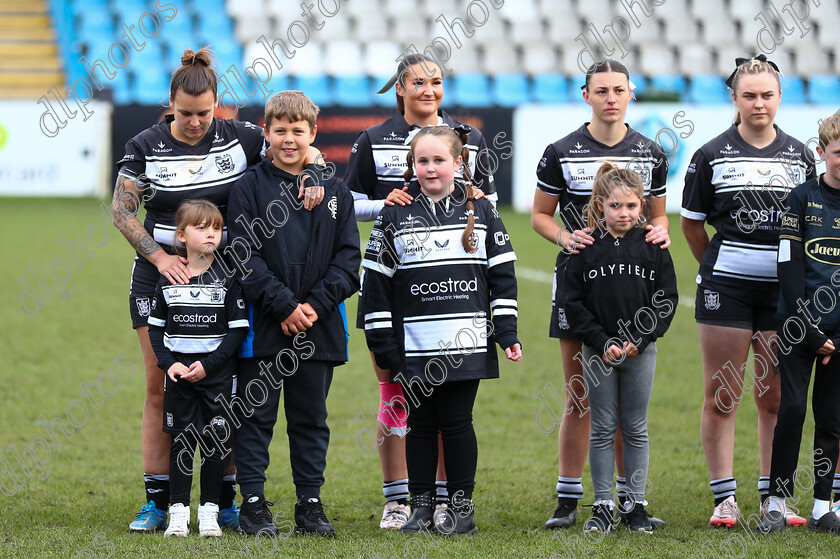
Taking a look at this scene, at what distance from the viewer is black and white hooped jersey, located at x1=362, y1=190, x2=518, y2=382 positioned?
4.15 meters

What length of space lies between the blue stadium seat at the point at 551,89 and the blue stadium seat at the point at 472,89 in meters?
0.99

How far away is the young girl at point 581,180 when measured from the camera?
4.36 metres

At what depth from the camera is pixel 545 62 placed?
2205cm

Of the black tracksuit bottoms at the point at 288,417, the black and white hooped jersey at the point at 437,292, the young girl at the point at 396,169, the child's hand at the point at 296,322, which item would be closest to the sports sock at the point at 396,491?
the young girl at the point at 396,169

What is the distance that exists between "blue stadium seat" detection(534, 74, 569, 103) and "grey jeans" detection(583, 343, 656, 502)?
1681 cm

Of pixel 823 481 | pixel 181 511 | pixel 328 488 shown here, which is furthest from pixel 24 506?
pixel 823 481

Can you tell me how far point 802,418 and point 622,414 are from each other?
28.1 inches

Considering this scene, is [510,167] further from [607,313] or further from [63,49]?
[607,313]

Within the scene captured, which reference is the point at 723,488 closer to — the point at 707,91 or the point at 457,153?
the point at 457,153

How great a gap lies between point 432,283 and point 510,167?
14.1 meters

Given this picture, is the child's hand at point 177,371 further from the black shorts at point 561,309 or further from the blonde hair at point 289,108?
the black shorts at point 561,309

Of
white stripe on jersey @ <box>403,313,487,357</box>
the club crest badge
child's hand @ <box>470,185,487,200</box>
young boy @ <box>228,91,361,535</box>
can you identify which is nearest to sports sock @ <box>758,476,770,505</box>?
the club crest badge

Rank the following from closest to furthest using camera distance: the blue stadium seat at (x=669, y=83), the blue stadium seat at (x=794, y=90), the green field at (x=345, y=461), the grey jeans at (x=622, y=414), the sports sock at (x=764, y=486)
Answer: the green field at (x=345, y=461) < the grey jeans at (x=622, y=414) < the sports sock at (x=764, y=486) < the blue stadium seat at (x=669, y=83) < the blue stadium seat at (x=794, y=90)

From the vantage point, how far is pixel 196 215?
13.6ft
